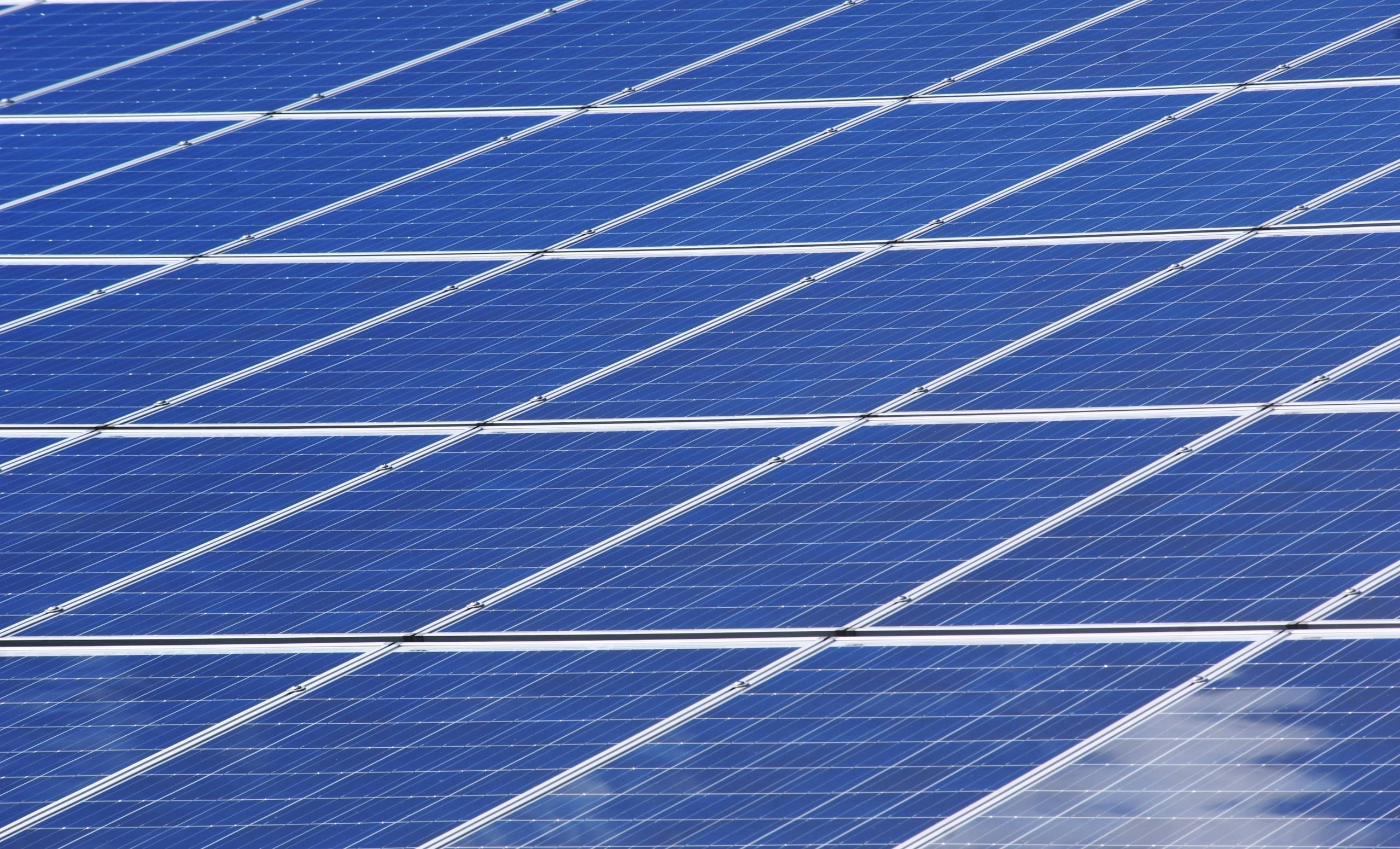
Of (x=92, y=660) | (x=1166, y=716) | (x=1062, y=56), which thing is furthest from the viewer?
(x=1062, y=56)

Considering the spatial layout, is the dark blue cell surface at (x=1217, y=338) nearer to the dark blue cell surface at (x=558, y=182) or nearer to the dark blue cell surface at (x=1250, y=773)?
the dark blue cell surface at (x=1250, y=773)

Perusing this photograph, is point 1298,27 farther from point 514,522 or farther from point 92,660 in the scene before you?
point 92,660

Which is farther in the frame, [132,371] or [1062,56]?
[1062,56]

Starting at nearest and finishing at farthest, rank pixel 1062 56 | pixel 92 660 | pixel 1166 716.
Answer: pixel 1166 716 < pixel 92 660 < pixel 1062 56

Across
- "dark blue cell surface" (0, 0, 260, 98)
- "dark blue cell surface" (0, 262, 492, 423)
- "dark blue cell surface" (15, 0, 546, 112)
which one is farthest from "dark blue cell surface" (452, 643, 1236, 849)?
"dark blue cell surface" (0, 0, 260, 98)

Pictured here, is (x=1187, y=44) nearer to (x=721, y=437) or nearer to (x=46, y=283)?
(x=721, y=437)

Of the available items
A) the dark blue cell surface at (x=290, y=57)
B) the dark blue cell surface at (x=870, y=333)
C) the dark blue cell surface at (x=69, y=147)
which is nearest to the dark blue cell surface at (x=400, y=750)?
the dark blue cell surface at (x=870, y=333)

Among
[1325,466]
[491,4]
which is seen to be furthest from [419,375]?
[491,4]
